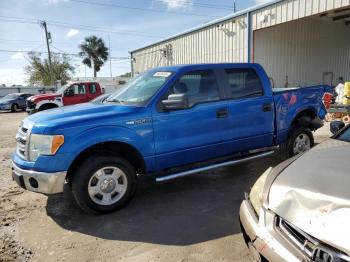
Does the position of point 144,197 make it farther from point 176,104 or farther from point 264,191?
point 264,191

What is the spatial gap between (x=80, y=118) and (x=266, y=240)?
274 centimetres

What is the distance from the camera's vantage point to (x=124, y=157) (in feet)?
14.5

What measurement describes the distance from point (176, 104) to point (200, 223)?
1543mm

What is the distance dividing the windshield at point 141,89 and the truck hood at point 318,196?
2358 mm

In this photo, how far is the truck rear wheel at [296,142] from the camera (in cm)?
600

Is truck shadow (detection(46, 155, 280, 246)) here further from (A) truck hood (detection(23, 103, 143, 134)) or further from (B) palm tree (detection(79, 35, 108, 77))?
(B) palm tree (detection(79, 35, 108, 77))

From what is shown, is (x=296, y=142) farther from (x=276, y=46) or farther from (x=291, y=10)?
(x=276, y=46)

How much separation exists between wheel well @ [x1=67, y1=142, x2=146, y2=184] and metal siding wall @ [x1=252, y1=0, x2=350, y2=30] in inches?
360

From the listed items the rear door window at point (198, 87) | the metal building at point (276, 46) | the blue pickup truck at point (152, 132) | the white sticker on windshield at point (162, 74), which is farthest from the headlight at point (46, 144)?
the metal building at point (276, 46)

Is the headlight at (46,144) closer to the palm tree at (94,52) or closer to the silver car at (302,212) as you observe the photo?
the silver car at (302,212)

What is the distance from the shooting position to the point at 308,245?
1.93 meters

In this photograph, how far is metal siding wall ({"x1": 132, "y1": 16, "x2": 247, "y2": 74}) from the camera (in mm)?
14766

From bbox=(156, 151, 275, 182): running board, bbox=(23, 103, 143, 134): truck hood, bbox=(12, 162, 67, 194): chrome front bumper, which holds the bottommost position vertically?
bbox=(156, 151, 275, 182): running board

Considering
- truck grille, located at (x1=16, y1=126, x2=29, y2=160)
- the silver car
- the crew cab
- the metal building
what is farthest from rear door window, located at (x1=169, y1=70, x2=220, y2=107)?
the crew cab
